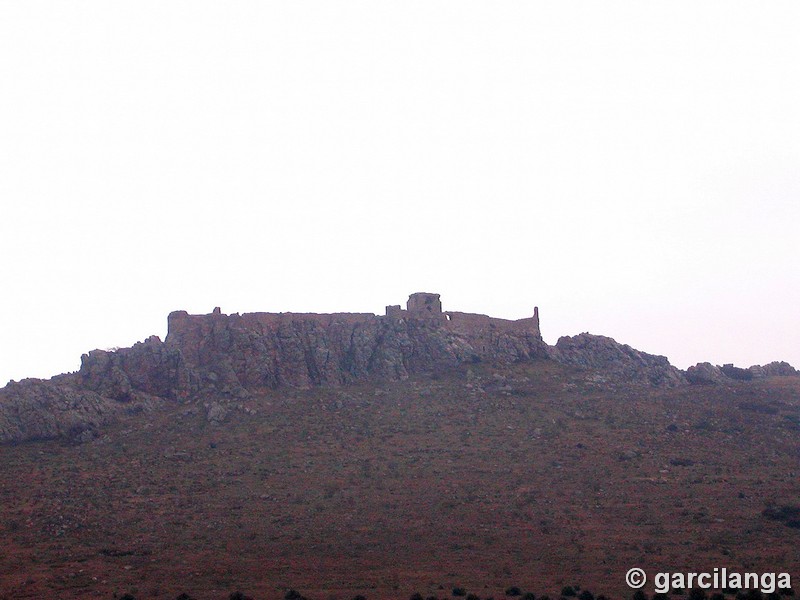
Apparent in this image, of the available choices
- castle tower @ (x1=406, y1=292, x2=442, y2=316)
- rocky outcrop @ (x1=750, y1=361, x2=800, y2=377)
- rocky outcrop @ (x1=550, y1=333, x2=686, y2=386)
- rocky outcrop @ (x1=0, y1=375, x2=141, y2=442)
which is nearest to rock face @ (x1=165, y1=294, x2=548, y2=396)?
castle tower @ (x1=406, y1=292, x2=442, y2=316)

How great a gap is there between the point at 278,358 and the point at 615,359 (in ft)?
89.5

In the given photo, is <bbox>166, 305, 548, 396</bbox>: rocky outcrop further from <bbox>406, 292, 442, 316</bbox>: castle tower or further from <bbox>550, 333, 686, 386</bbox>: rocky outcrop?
<bbox>550, 333, 686, 386</bbox>: rocky outcrop

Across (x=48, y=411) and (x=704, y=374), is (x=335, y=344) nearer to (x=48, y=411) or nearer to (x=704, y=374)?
(x=48, y=411)

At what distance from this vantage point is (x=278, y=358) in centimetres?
6153

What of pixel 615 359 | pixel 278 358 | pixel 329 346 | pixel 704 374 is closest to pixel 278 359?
pixel 278 358

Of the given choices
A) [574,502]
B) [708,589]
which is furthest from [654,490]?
[708,589]

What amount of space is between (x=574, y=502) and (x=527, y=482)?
3369 millimetres

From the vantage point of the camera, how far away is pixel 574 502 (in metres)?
44.2

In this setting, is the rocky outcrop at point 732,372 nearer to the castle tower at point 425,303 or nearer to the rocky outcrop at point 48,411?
the castle tower at point 425,303

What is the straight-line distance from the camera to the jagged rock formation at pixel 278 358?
175 feet

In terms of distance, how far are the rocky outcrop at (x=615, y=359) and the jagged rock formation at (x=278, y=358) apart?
0.10 m

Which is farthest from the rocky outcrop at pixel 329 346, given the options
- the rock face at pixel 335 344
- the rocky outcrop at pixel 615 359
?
the rocky outcrop at pixel 615 359

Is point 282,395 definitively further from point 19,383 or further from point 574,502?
point 574,502

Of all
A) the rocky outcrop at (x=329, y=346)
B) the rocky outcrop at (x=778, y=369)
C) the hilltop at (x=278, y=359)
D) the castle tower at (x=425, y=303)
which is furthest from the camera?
the rocky outcrop at (x=778, y=369)
